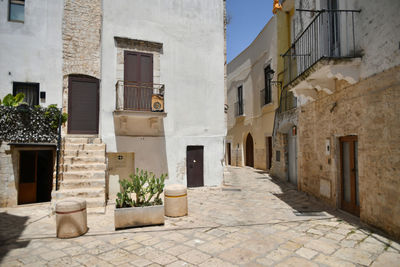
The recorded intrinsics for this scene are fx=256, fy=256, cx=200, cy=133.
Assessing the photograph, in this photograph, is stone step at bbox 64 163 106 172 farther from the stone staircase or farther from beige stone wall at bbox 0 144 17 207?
beige stone wall at bbox 0 144 17 207

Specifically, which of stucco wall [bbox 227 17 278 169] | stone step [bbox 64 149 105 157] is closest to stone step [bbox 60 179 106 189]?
stone step [bbox 64 149 105 157]

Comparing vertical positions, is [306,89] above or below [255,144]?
above

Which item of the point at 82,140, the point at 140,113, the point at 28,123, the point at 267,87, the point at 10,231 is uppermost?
the point at 267,87

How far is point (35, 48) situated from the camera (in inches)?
368

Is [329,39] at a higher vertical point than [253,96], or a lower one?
lower

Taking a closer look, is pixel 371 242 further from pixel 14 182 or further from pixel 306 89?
pixel 14 182

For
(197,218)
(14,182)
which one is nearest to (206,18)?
(197,218)

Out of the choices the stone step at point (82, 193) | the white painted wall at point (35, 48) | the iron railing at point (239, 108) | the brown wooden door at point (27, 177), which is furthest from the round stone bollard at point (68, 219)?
the iron railing at point (239, 108)

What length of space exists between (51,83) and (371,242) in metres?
10.6

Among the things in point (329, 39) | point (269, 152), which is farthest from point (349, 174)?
point (269, 152)

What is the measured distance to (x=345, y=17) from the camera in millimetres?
6148

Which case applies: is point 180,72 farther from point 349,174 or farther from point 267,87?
point 349,174

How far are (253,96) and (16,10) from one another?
12458mm

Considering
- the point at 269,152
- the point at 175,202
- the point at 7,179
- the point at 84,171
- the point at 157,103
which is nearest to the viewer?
the point at 175,202
